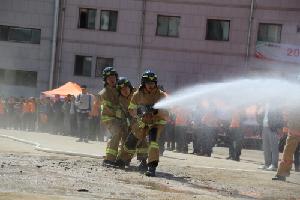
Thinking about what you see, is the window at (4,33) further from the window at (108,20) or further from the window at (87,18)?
the window at (108,20)

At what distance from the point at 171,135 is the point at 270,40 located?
13.9 metres

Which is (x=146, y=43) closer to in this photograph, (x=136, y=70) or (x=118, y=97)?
(x=136, y=70)

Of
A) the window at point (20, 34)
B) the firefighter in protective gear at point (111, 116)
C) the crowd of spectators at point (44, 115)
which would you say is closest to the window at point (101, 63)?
the window at point (20, 34)

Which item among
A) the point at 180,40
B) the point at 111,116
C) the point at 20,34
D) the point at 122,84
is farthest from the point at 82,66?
the point at 111,116

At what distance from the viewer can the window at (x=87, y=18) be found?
33.6m

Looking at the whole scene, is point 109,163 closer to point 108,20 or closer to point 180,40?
point 180,40

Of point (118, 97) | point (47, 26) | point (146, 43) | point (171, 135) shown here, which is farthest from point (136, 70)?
point (118, 97)

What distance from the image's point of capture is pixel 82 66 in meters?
33.8

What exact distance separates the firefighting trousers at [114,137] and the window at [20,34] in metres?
23.1

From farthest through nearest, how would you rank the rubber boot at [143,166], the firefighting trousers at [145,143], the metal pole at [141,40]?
the metal pole at [141,40]
the rubber boot at [143,166]
the firefighting trousers at [145,143]

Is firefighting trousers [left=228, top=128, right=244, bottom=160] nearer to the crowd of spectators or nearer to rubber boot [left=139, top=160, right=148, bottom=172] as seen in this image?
the crowd of spectators

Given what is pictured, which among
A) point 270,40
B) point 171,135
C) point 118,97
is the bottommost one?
point 171,135

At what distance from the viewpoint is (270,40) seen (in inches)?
1247

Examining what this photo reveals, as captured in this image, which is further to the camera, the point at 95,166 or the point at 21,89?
the point at 21,89
